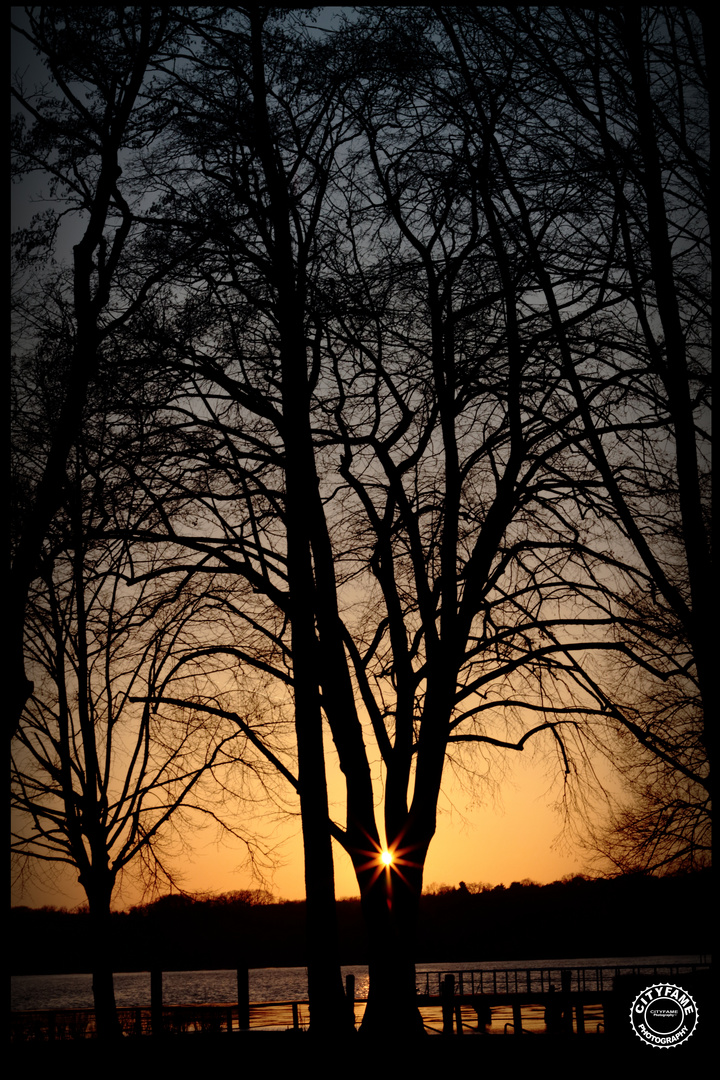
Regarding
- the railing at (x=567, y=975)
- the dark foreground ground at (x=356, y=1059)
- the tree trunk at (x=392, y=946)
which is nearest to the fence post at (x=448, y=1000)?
the railing at (x=567, y=975)

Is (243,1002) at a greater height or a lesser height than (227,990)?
greater

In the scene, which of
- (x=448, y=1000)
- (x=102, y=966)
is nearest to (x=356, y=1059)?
(x=102, y=966)

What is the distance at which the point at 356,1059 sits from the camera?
29.4 ft

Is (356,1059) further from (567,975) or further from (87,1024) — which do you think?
(567,975)

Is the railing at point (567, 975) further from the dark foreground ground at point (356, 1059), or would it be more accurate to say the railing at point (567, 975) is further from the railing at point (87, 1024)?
the railing at point (87, 1024)

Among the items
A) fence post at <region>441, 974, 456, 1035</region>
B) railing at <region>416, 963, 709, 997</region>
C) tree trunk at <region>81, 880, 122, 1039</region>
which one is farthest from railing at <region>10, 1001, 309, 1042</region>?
railing at <region>416, 963, 709, 997</region>

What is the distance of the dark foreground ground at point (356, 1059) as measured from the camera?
26.7 feet

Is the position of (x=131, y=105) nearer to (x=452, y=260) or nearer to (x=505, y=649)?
(x=452, y=260)

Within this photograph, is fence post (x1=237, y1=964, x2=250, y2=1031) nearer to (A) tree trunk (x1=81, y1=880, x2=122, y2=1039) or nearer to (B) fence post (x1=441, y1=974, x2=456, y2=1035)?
(A) tree trunk (x1=81, y1=880, x2=122, y2=1039)

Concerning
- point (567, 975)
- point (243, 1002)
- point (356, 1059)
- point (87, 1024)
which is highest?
point (356, 1059)

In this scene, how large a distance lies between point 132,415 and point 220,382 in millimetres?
1167

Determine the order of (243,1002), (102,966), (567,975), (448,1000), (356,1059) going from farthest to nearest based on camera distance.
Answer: (567,975), (448,1000), (243,1002), (102,966), (356,1059)

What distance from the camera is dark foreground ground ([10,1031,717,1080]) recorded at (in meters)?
8.15

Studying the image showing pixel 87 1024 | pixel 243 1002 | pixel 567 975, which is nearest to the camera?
pixel 243 1002
